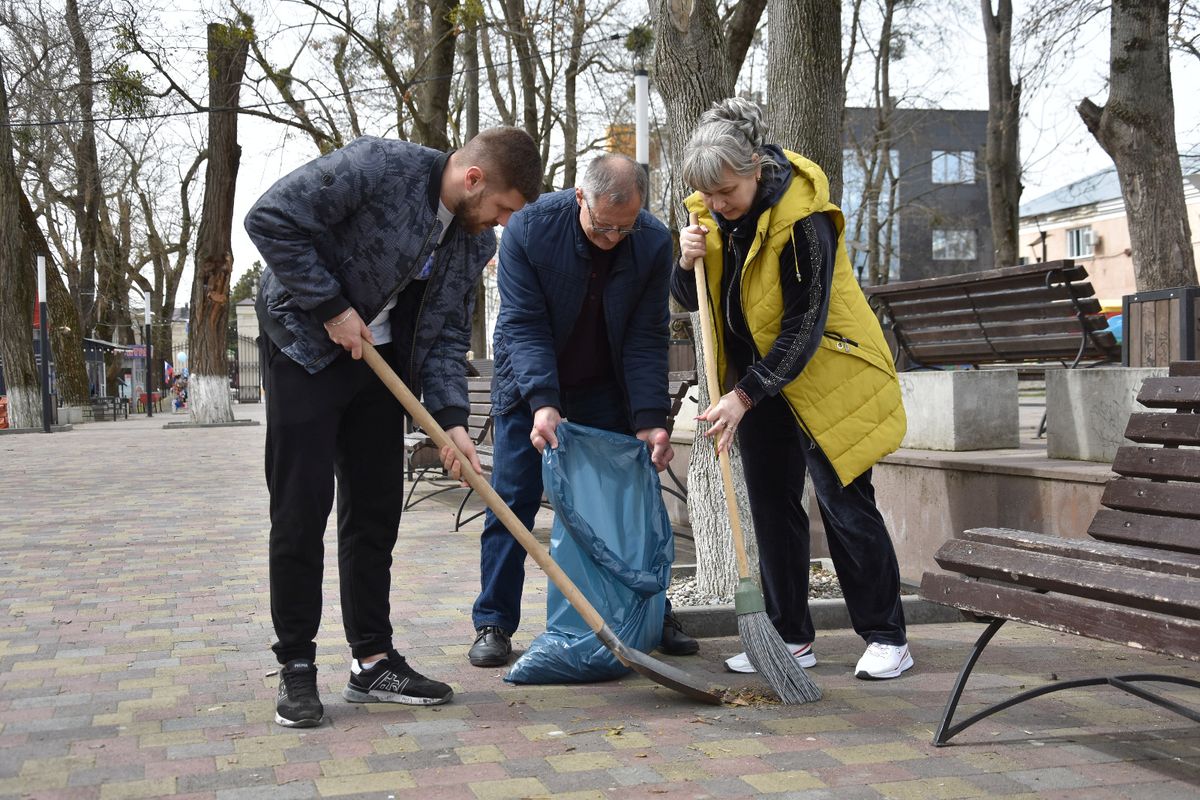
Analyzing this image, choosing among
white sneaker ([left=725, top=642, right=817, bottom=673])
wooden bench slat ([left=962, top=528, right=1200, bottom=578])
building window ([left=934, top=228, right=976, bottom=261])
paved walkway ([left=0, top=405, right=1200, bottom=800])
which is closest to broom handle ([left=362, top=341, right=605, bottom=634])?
paved walkway ([left=0, top=405, right=1200, bottom=800])

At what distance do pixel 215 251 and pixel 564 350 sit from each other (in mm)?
19664

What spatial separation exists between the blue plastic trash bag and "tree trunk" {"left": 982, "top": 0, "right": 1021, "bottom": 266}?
1710 centimetres

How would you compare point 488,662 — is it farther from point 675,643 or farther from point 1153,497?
point 1153,497

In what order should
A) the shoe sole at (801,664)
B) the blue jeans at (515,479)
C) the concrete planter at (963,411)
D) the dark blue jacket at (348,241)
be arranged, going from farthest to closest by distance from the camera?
the concrete planter at (963,411) < the blue jeans at (515,479) < the shoe sole at (801,664) < the dark blue jacket at (348,241)

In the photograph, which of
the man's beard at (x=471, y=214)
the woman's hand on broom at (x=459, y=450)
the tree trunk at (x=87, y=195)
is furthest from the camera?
the tree trunk at (x=87, y=195)

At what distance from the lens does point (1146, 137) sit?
905 centimetres

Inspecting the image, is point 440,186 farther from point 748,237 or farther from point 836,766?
point 836,766

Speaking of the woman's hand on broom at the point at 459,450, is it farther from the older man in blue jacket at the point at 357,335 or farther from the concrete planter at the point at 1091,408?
the concrete planter at the point at 1091,408

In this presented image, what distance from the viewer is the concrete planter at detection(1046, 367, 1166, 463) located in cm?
521

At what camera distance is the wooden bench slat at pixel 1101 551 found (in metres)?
2.95

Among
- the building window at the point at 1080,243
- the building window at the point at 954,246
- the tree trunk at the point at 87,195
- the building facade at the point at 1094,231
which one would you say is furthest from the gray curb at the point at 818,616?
the building window at the point at 954,246

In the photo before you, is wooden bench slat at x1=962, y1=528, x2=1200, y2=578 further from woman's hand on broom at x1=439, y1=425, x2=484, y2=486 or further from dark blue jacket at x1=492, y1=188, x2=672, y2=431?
woman's hand on broom at x1=439, y1=425, x2=484, y2=486

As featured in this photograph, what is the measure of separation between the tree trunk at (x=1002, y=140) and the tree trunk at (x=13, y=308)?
53.6 feet

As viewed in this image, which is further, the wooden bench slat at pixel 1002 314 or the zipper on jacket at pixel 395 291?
the wooden bench slat at pixel 1002 314
